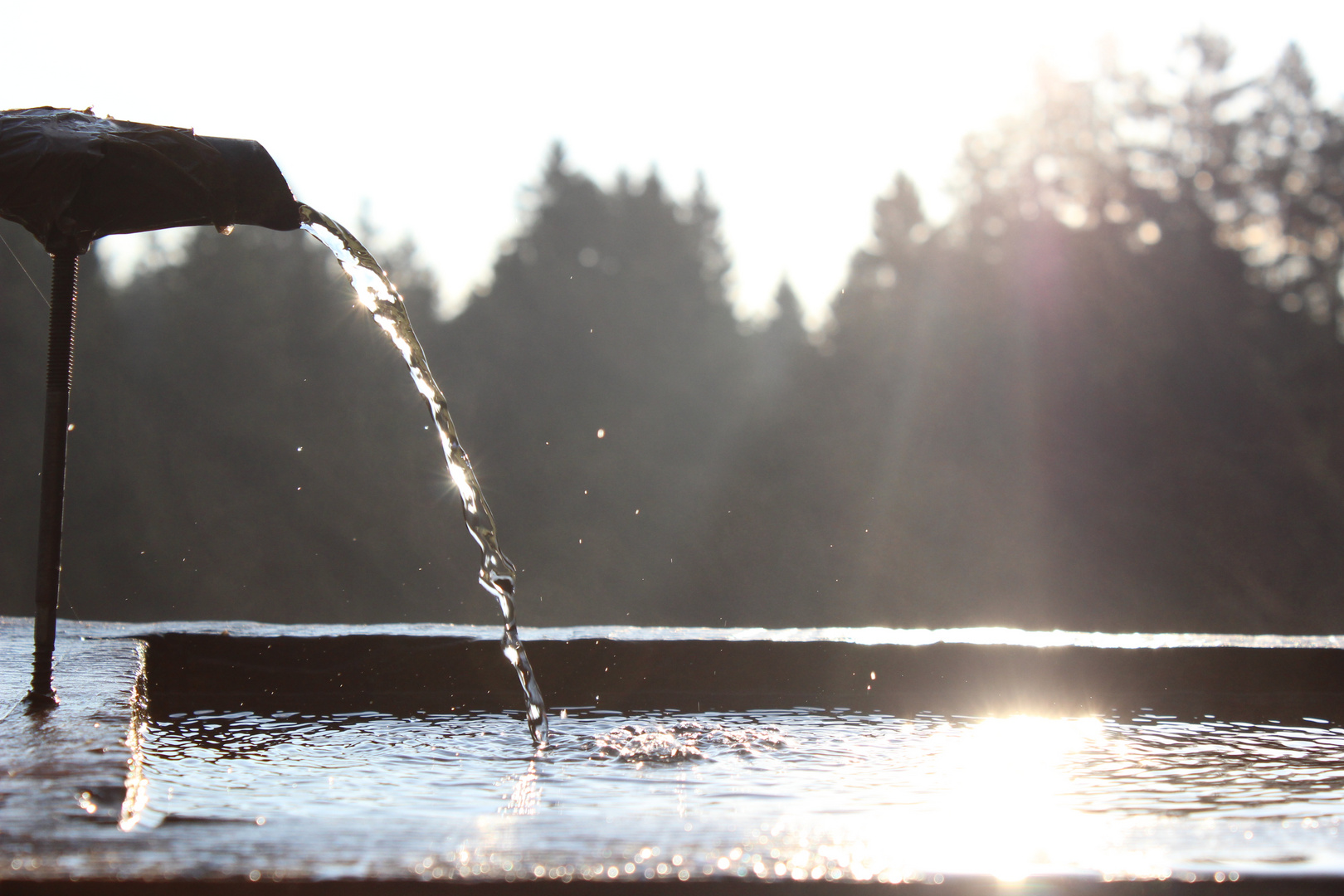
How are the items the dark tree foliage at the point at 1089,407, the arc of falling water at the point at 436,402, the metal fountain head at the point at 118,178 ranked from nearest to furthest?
the metal fountain head at the point at 118,178, the arc of falling water at the point at 436,402, the dark tree foliage at the point at 1089,407

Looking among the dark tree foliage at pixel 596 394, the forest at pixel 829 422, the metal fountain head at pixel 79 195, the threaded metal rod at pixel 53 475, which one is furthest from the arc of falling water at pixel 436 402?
the dark tree foliage at pixel 596 394

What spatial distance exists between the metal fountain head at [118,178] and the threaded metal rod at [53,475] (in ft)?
0.31

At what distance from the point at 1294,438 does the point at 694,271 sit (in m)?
18.5

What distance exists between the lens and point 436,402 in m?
2.93

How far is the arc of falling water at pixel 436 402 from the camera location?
104 inches

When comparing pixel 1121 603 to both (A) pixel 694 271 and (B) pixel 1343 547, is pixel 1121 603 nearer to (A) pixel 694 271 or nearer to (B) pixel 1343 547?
(B) pixel 1343 547

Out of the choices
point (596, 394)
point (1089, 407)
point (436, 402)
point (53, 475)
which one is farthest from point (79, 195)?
point (596, 394)

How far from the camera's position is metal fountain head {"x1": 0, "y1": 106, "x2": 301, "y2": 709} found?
2125 mm

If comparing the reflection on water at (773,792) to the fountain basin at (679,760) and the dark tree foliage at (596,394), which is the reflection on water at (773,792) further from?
the dark tree foliage at (596,394)

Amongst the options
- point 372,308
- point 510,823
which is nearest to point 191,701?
point 372,308

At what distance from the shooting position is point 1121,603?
2277cm

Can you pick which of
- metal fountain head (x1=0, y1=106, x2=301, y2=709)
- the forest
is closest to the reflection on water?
metal fountain head (x1=0, y1=106, x2=301, y2=709)

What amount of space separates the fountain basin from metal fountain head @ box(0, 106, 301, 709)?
42 cm

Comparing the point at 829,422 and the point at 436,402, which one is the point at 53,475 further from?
the point at 829,422
